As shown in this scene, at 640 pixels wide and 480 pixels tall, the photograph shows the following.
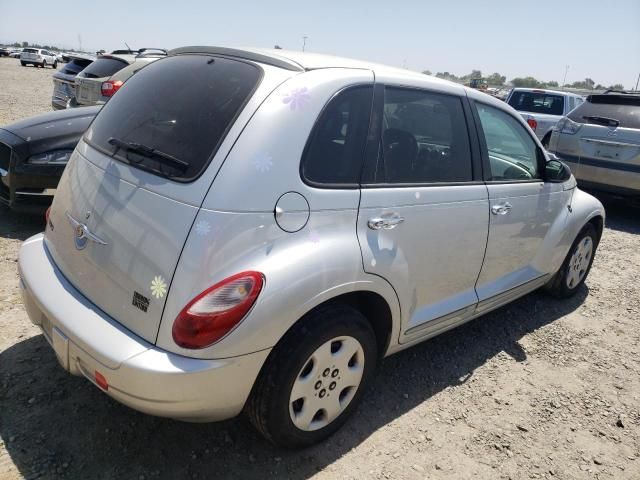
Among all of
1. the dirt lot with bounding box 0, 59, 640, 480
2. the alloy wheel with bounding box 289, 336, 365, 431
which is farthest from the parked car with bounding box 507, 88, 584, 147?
the alloy wheel with bounding box 289, 336, 365, 431

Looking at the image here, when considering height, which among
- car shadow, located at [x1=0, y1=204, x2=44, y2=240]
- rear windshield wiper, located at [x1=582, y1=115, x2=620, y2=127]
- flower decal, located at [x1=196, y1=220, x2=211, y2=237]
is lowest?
car shadow, located at [x1=0, y1=204, x2=44, y2=240]

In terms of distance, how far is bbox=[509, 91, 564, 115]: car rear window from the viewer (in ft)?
36.1

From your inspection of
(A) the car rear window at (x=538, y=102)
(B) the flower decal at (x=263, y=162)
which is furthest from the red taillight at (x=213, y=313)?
(A) the car rear window at (x=538, y=102)

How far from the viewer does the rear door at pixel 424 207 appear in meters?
2.41

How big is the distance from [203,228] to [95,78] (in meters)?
7.03

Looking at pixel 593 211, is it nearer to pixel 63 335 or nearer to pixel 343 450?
pixel 343 450

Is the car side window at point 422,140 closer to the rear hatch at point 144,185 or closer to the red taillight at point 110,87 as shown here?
the rear hatch at point 144,185

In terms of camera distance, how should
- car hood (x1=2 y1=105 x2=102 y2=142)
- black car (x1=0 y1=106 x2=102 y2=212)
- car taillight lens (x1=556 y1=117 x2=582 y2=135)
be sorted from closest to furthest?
1. black car (x1=0 y1=106 x2=102 y2=212)
2. car hood (x1=2 y1=105 x2=102 y2=142)
3. car taillight lens (x1=556 y1=117 x2=582 y2=135)

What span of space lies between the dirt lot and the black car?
771 mm

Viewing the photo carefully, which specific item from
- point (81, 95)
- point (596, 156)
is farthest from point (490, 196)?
point (81, 95)

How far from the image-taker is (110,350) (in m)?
1.92

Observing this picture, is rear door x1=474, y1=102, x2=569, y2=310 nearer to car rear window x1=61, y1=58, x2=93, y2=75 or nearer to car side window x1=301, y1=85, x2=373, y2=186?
car side window x1=301, y1=85, x2=373, y2=186

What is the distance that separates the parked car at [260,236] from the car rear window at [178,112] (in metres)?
0.01

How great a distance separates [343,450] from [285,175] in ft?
4.58
